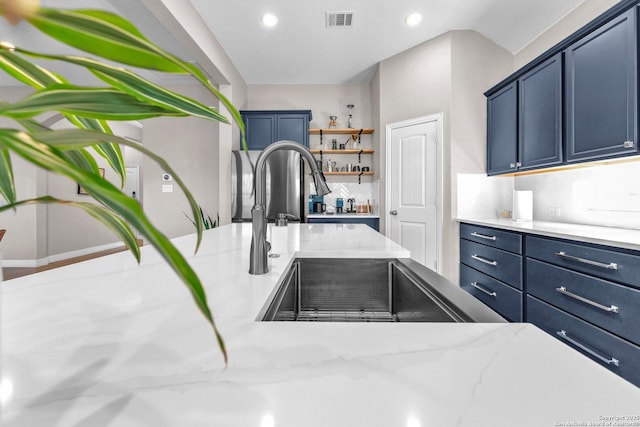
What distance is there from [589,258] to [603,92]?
110 cm

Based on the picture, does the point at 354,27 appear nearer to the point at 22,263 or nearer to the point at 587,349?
the point at 587,349

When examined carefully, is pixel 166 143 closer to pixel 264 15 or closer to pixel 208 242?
pixel 264 15

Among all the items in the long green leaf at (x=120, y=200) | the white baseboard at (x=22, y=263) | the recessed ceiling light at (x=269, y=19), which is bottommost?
the white baseboard at (x=22, y=263)

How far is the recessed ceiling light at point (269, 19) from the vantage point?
2.97 m

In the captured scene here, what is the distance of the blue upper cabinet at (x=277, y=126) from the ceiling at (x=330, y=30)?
628 millimetres

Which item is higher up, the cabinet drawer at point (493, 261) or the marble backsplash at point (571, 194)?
the marble backsplash at point (571, 194)

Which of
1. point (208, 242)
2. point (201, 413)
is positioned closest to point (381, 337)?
point (201, 413)

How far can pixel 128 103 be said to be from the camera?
0.79ft

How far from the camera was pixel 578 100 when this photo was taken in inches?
81.7

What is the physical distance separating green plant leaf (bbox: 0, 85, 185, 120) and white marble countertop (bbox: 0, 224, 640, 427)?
0.26 meters

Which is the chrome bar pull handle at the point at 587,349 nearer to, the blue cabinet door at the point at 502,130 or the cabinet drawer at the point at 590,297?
the cabinet drawer at the point at 590,297

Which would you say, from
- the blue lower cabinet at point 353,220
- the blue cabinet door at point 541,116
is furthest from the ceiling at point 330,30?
the blue lower cabinet at point 353,220

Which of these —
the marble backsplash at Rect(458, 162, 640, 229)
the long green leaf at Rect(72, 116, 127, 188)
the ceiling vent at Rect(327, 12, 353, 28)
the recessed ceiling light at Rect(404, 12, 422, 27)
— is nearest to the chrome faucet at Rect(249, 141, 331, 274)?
the long green leaf at Rect(72, 116, 127, 188)

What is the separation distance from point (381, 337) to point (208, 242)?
1064 millimetres
